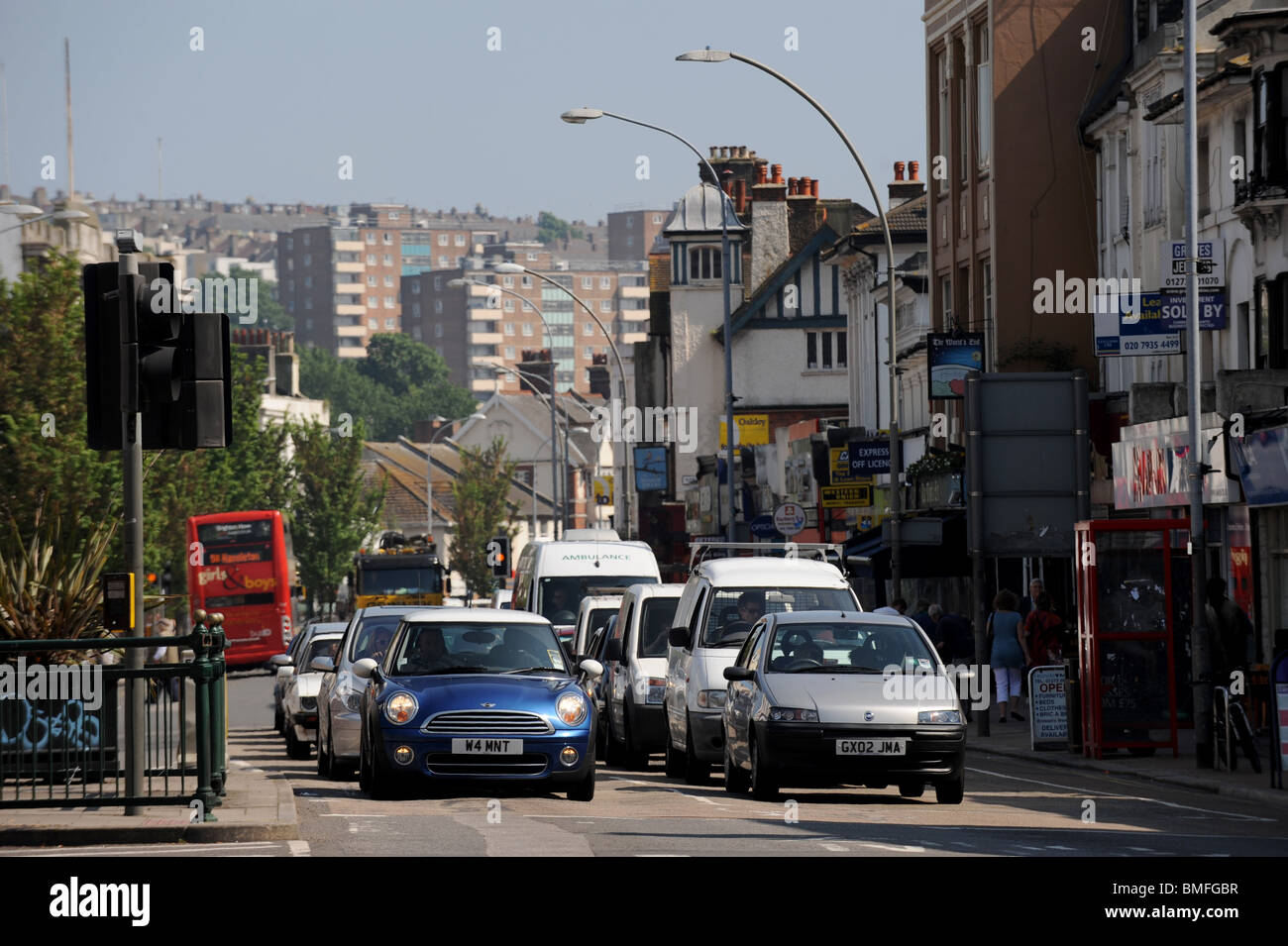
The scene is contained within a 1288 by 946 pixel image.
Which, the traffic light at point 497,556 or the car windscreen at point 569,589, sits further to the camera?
the traffic light at point 497,556

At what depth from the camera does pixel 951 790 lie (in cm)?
1758

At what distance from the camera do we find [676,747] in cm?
2105

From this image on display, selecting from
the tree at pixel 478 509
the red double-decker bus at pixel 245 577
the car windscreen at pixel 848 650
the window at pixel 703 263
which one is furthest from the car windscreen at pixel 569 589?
the tree at pixel 478 509

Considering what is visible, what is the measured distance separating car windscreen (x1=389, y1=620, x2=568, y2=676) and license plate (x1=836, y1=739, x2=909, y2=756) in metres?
2.53

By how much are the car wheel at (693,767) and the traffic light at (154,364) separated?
6.80 metres

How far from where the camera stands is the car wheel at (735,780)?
60.9ft

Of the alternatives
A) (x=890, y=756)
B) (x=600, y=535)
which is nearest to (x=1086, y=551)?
(x=890, y=756)

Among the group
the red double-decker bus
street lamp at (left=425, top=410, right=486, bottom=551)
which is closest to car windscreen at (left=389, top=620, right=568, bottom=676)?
the red double-decker bus

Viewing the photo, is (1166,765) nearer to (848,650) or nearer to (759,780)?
(848,650)

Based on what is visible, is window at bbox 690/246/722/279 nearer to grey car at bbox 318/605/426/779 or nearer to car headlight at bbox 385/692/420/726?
grey car at bbox 318/605/426/779

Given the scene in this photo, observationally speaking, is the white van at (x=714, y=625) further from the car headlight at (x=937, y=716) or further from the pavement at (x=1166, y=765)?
the pavement at (x=1166, y=765)

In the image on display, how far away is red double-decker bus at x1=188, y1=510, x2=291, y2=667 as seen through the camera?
198 ft

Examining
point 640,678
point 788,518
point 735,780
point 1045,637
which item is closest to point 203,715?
point 735,780

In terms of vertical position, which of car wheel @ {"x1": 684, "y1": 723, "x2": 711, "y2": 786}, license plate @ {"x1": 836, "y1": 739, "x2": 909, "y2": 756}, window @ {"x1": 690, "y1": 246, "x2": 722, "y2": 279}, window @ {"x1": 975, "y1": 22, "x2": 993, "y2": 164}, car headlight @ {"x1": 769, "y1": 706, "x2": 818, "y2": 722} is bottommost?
car wheel @ {"x1": 684, "y1": 723, "x2": 711, "y2": 786}
